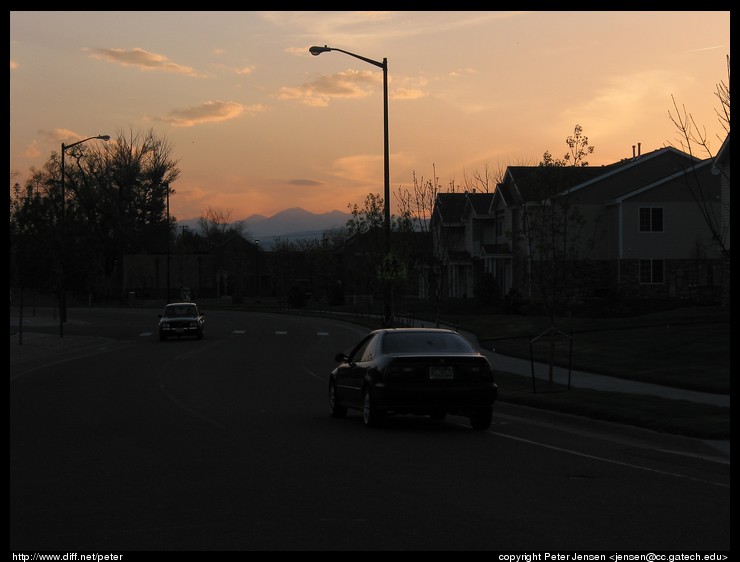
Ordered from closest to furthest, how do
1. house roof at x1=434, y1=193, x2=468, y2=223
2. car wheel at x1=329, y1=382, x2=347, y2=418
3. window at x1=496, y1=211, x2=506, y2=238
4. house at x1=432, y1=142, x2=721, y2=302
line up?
car wheel at x1=329, y1=382, x2=347, y2=418 < house at x1=432, y1=142, x2=721, y2=302 < window at x1=496, y1=211, x2=506, y2=238 < house roof at x1=434, y1=193, x2=468, y2=223

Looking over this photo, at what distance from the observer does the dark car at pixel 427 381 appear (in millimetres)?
15383

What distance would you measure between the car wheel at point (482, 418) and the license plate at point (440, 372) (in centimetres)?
77

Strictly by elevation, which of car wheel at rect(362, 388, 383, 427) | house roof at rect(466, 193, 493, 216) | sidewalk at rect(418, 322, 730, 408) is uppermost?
house roof at rect(466, 193, 493, 216)

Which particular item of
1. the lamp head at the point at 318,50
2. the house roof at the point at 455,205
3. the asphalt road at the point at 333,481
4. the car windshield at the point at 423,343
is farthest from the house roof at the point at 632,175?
the car windshield at the point at 423,343

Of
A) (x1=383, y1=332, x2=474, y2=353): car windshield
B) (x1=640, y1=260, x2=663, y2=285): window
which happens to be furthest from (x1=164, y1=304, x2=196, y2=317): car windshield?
(x1=383, y1=332, x2=474, y2=353): car windshield

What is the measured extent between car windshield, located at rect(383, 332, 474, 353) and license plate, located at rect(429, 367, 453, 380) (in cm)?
50

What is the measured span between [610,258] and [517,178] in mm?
6884

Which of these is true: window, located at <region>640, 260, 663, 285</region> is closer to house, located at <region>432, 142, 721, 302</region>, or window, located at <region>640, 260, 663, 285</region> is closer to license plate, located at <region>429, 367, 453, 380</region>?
house, located at <region>432, 142, 721, 302</region>

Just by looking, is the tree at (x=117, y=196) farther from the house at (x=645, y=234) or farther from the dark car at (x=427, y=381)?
the dark car at (x=427, y=381)

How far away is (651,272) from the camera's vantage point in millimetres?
57344

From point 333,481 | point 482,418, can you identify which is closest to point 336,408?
point 482,418

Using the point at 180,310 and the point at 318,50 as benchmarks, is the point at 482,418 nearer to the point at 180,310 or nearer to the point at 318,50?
the point at 318,50

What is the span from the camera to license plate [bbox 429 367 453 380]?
1547 centimetres

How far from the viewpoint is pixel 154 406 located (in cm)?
1945
